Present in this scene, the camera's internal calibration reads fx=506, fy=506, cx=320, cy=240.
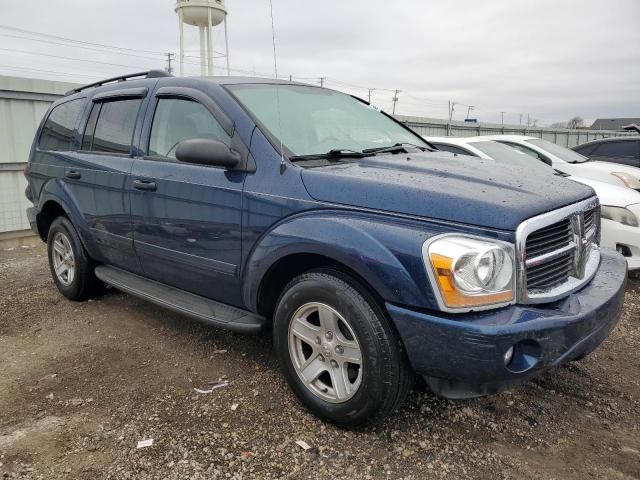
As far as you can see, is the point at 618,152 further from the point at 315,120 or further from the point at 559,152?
the point at 315,120

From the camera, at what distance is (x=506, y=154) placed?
6766 millimetres

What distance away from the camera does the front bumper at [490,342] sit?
2.11m

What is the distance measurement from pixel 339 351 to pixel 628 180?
635 cm

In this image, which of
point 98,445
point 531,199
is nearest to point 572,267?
point 531,199

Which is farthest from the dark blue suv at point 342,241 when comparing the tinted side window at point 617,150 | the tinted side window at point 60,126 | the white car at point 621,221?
the tinted side window at point 617,150

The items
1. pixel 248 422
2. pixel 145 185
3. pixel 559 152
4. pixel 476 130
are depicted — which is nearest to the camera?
pixel 248 422

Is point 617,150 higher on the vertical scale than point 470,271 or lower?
higher

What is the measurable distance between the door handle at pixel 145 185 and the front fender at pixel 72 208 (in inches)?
38.3

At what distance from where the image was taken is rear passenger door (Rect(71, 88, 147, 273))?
376 cm

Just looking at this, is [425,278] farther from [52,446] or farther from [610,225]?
[610,225]

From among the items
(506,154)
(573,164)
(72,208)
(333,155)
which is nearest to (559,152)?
(573,164)

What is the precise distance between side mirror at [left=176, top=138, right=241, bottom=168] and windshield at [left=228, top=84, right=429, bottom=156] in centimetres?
28

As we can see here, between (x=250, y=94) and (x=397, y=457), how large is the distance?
2300mm

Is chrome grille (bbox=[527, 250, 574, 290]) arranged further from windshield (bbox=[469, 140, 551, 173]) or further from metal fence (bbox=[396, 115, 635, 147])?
metal fence (bbox=[396, 115, 635, 147])
